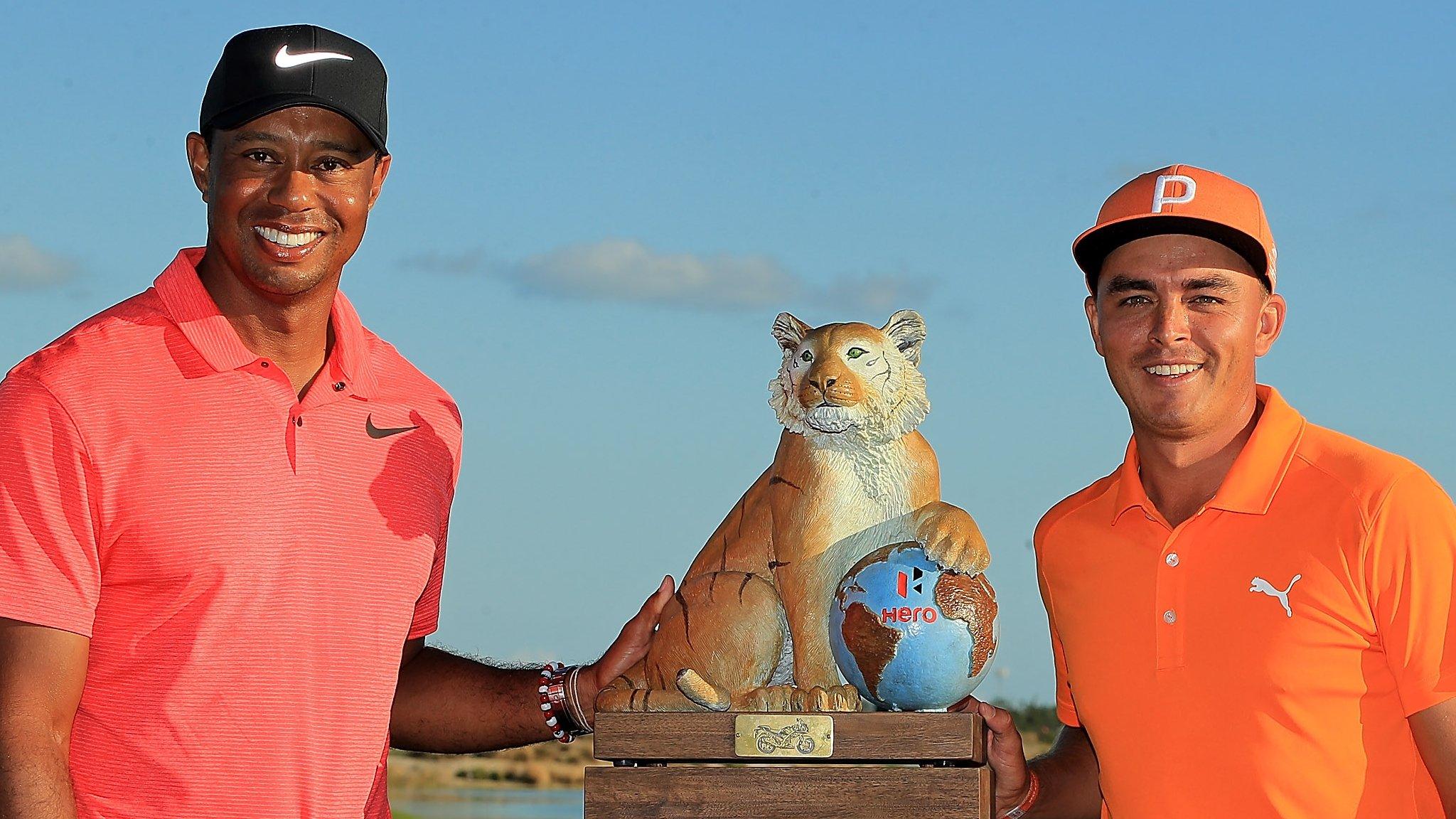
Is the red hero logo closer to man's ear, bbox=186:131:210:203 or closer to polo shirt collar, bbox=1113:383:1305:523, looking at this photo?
polo shirt collar, bbox=1113:383:1305:523

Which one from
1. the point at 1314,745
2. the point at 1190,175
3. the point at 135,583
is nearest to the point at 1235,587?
the point at 1314,745

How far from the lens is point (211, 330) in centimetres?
297

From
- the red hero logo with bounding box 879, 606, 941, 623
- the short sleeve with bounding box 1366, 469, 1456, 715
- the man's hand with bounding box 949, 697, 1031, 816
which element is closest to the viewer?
the short sleeve with bounding box 1366, 469, 1456, 715

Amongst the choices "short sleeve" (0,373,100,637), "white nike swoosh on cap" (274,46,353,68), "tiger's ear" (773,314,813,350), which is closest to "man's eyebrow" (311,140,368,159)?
"white nike swoosh on cap" (274,46,353,68)

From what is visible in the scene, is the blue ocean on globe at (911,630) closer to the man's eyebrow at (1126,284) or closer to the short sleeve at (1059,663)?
the short sleeve at (1059,663)

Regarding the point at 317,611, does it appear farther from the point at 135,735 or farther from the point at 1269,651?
the point at 1269,651

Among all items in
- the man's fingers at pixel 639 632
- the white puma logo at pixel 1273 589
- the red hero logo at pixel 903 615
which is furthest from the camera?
the man's fingers at pixel 639 632

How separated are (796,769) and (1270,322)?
131 cm

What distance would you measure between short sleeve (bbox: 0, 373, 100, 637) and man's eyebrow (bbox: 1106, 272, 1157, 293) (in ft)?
6.48

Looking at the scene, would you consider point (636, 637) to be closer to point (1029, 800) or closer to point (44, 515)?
point (1029, 800)

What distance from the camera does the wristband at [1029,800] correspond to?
11.0 feet

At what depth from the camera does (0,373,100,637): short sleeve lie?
2721mm

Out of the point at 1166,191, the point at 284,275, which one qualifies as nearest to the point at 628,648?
the point at 284,275

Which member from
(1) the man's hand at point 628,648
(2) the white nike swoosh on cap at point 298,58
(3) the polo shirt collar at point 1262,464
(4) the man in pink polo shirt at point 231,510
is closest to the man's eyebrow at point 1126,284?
(3) the polo shirt collar at point 1262,464
